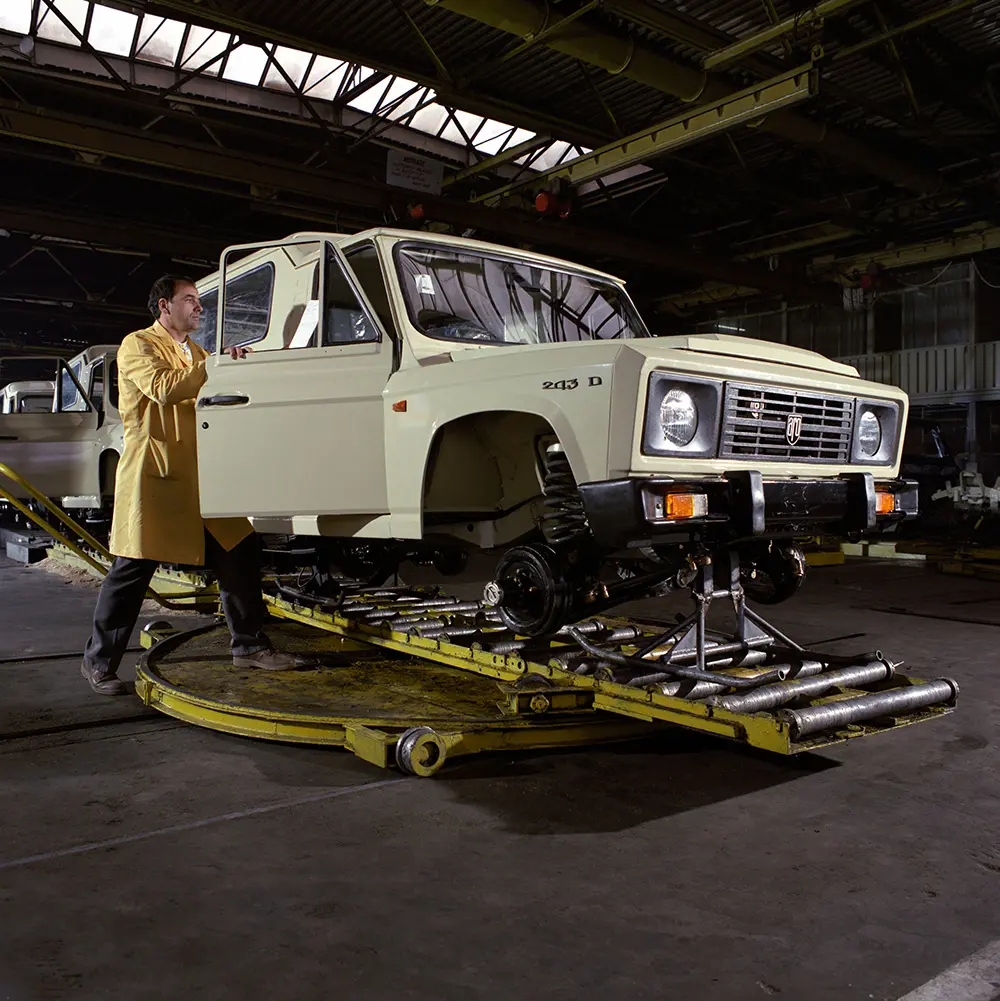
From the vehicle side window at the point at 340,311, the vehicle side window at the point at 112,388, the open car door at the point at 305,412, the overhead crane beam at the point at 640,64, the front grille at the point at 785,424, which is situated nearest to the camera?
the front grille at the point at 785,424

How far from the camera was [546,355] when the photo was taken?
3.31 metres

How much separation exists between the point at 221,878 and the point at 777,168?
38.6ft

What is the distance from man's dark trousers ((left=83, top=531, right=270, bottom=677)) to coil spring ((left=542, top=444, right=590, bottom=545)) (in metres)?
1.72

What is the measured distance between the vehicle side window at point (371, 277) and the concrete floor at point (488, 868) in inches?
76.7

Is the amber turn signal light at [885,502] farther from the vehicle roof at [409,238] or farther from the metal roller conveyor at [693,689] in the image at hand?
the vehicle roof at [409,238]

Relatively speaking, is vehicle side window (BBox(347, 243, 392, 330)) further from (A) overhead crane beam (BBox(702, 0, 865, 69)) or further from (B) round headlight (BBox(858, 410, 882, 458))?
(A) overhead crane beam (BBox(702, 0, 865, 69))

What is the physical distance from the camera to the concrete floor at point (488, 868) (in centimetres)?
195

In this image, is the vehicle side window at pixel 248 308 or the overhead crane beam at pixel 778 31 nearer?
the vehicle side window at pixel 248 308

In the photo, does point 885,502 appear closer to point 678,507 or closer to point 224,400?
point 678,507

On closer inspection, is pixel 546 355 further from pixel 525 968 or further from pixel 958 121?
pixel 958 121

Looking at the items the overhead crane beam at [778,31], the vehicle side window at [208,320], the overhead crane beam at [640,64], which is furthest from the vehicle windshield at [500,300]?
the overhead crane beam at [778,31]

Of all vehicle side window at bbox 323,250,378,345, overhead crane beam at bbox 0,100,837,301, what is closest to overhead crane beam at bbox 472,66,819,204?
overhead crane beam at bbox 0,100,837,301

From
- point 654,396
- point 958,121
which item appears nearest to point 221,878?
point 654,396

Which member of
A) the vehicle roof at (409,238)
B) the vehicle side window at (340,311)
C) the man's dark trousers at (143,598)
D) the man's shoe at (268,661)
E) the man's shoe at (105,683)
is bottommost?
the man's shoe at (105,683)
